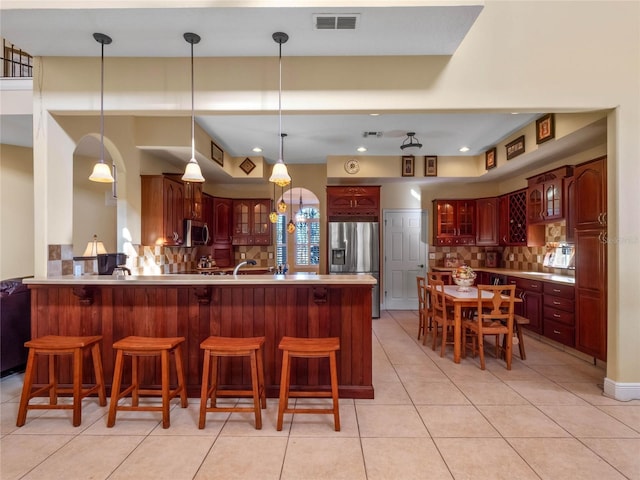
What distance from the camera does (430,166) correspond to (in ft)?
19.7

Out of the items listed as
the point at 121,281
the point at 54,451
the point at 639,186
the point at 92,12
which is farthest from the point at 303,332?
the point at 639,186

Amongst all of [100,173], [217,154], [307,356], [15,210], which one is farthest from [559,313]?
[15,210]

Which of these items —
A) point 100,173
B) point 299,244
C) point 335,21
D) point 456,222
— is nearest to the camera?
point 335,21

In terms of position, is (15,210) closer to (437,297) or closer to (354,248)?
(354,248)

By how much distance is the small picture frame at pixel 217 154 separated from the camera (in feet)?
16.5

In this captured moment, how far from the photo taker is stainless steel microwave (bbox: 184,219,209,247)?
4879mm

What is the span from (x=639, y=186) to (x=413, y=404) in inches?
104

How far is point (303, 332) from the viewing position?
2.81 m

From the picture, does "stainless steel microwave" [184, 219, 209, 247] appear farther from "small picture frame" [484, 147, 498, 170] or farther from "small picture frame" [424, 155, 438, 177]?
"small picture frame" [484, 147, 498, 170]

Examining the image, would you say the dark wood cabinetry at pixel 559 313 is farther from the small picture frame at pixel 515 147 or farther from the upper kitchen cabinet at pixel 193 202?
the upper kitchen cabinet at pixel 193 202

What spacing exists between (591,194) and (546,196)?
117 cm

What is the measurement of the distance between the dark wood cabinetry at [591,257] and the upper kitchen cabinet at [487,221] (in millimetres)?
2315

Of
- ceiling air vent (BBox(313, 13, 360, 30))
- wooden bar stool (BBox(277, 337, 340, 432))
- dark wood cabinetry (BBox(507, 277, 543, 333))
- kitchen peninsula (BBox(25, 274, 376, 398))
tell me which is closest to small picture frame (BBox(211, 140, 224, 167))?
kitchen peninsula (BBox(25, 274, 376, 398))

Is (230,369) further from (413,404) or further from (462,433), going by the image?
(462,433)
